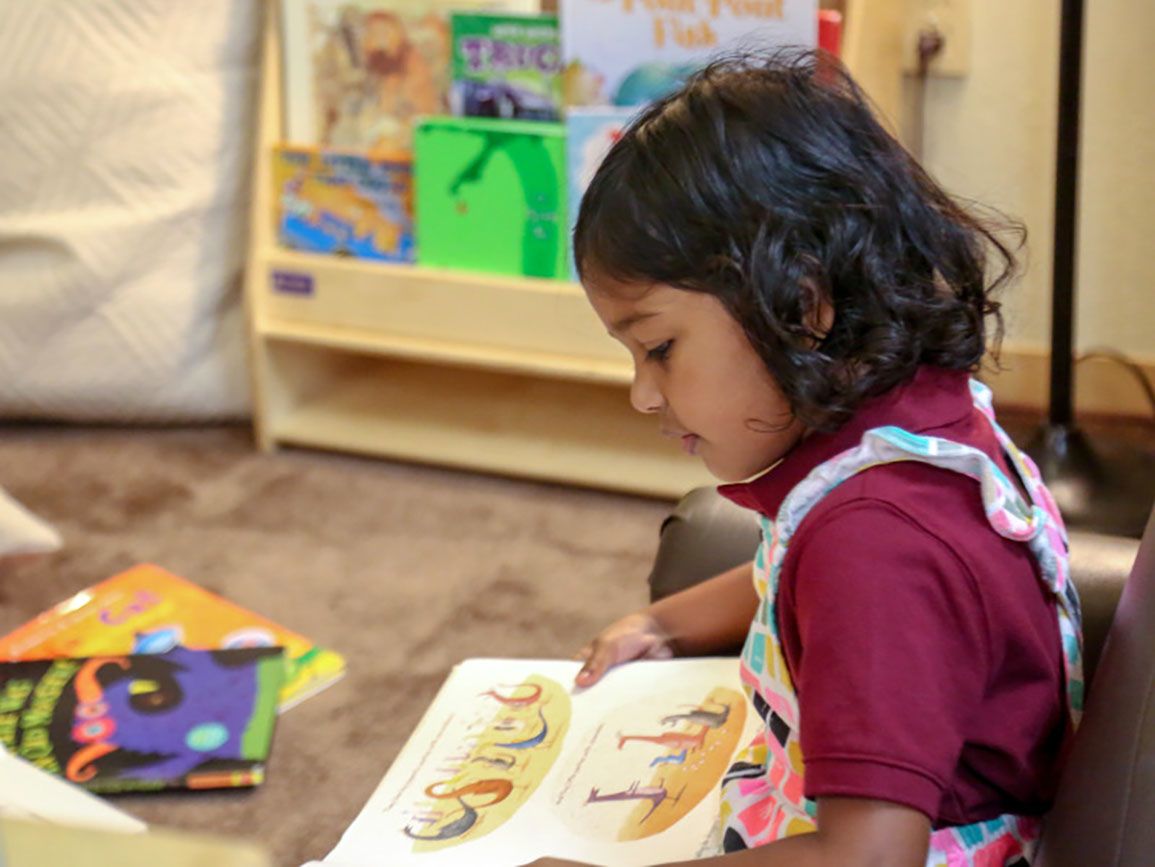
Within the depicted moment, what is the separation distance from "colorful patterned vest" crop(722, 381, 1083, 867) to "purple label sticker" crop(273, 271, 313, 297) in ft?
3.79

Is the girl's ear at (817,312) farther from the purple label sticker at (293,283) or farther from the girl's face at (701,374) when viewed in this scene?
the purple label sticker at (293,283)

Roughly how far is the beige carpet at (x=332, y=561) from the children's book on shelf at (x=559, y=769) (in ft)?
1.07

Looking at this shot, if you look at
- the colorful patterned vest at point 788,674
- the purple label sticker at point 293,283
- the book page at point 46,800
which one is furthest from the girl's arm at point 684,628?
the purple label sticker at point 293,283

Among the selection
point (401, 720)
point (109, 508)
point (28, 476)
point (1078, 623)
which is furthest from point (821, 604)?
point (28, 476)

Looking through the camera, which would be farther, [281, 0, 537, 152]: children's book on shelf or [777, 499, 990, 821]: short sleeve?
[281, 0, 537, 152]: children's book on shelf

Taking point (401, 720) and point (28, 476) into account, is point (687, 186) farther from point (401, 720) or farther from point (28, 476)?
point (28, 476)

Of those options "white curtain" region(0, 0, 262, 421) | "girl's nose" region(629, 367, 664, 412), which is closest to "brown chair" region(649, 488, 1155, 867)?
"girl's nose" region(629, 367, 664, 412)

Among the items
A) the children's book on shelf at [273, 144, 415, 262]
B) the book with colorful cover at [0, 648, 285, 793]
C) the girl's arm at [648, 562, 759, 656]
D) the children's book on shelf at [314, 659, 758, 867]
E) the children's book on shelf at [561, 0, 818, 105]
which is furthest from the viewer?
the children's book on shelf at [273, 144, 415, 262]

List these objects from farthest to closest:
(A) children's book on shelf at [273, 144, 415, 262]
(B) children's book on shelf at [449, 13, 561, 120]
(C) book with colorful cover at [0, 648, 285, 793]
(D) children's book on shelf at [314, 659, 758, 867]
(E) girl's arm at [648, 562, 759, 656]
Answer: (A) children's book on shelf at [273, 144, 415, 262] < (B) children's book on shelf at [449, 13, 561, 120] < (C) book with colorful cover at [0, 648, 285, 793] < (E) girl's arm at [648, 562, 759, 656] < (D) children's book on shelf at [314, 659, 758, 867]

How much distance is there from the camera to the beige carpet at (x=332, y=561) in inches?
52.0

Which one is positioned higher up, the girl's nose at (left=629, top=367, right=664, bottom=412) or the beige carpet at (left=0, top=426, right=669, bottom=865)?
the girl's nose at (left=629, top=367, right=664, bottom=412)

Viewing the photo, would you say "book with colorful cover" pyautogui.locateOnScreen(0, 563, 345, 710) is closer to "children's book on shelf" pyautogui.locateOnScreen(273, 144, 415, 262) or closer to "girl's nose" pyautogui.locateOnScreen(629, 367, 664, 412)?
"children's book on shelf" pyautogui.locateOnScreen(273, 144, 415, 262)

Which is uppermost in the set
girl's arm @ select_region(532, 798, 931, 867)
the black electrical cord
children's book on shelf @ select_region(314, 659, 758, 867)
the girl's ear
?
the girl's ear

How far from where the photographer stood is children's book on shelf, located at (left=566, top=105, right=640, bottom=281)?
1.66 metres
